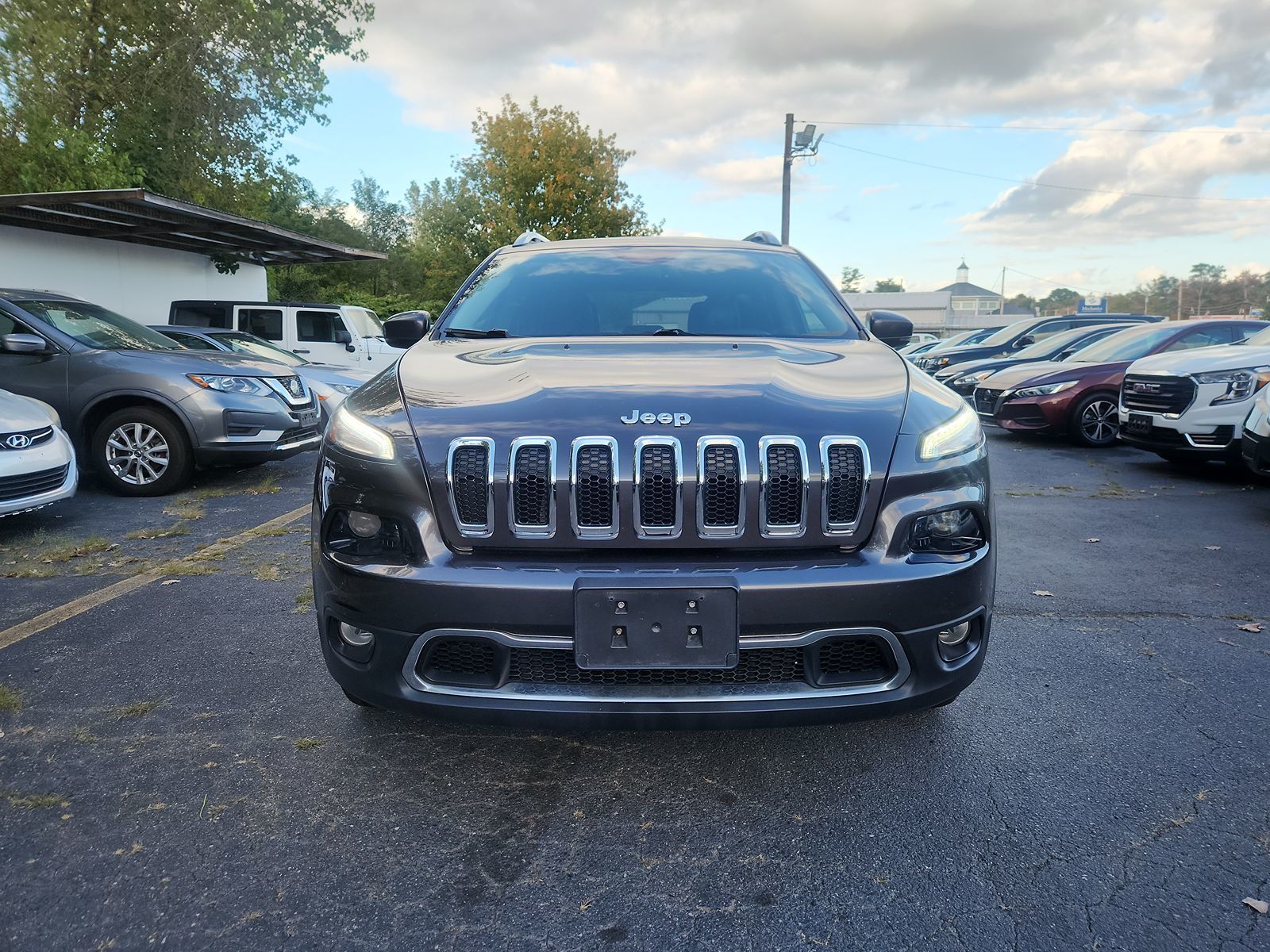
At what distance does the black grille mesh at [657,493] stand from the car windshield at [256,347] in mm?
8496

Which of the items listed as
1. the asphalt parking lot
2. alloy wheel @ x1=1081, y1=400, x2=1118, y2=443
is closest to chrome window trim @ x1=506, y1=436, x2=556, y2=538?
the asphalt parking lot

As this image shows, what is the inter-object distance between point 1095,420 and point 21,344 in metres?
10.6

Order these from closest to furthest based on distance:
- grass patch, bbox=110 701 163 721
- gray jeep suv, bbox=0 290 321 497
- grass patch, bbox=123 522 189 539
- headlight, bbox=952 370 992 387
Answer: grass patch, bbox=110 701 163 721
grass patch, bbox=123 522 189 539
gray jeep suv, bbox=0 290 321 497
headlight, bbox=952 370 992 387

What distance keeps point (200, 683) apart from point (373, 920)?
161 centimetres

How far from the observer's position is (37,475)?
5.28 m

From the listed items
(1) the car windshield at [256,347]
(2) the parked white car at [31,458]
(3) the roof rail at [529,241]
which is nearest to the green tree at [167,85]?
(1) the car windshield at [256,347]

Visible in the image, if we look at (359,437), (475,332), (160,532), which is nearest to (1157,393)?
(475,332)

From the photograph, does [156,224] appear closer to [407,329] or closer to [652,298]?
[407,329]

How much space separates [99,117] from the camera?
20.1 meters

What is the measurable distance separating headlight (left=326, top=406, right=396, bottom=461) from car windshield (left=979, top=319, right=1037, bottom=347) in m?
16.1

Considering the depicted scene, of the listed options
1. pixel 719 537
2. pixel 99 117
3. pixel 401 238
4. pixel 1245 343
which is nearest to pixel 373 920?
pixel 719 537

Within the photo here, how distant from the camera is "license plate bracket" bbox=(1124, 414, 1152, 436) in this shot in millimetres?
7844

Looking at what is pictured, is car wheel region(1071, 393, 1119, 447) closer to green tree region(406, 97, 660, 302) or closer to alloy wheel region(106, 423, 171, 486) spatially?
alloy wheel region(106, 423, 171, 486)

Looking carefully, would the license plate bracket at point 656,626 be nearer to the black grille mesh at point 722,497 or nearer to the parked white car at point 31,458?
the black grille mesh at point 722,497
